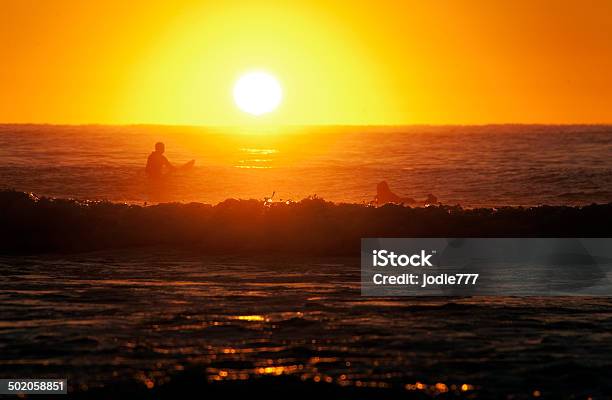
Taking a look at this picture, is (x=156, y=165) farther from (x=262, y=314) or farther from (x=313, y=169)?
(x=262, y=314)

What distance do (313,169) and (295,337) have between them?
41.1 meters

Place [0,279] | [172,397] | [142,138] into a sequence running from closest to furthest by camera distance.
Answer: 1. [172,397]
2. [0,279]
3. [142,138]

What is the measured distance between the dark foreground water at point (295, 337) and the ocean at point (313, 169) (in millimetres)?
24101

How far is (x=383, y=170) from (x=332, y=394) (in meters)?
42.3

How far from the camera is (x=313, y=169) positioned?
51406 millimetres

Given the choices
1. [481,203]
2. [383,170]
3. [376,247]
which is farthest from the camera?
[383,170]

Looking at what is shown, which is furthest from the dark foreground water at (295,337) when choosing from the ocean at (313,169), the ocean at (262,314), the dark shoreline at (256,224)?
the ocean at (313,169)

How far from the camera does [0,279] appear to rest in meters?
14.1

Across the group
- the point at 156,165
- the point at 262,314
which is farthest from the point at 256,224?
the point at 156,165

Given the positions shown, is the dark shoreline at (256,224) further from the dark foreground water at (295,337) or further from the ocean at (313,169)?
the ocean at (313,169)

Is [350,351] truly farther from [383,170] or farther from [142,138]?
[142,138]

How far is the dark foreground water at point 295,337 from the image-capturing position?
896 centimetres

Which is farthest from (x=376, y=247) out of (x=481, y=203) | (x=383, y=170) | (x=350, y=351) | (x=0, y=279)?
(x=383, y=170)

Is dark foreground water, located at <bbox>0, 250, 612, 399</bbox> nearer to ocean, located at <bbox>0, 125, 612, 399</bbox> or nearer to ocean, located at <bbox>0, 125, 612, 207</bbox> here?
ocean, located at <bbox>0, 125, 612, 399</bbox>
